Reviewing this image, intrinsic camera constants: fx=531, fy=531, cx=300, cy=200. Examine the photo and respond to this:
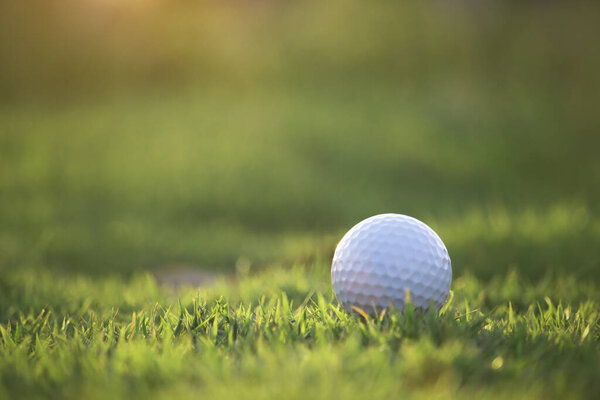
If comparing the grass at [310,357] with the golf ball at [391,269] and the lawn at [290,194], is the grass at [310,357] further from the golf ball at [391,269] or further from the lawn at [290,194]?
the golf ball at [391,269]

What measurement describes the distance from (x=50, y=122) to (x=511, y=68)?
9.34m

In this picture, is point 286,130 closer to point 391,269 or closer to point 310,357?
point 391,269

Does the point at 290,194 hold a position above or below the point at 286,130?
below

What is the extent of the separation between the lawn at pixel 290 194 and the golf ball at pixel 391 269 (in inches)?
5.7

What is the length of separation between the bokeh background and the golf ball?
1993mm

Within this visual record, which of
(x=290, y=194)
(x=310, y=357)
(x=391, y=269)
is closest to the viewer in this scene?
(x=310, y=357)

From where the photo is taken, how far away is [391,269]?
8.73 ft

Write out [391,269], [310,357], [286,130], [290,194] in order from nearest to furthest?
[310,357] → [391,269] → [290,194] → [286,130]

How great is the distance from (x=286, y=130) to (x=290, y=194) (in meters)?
2.05

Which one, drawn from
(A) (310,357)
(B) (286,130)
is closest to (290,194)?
(B) (286,130)

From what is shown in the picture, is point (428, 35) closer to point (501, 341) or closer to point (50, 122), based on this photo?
point (50, 122)

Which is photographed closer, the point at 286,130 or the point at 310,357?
the point at 310,357

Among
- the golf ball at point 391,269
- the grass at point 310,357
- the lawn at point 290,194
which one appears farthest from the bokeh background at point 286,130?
the grass at point 310,357

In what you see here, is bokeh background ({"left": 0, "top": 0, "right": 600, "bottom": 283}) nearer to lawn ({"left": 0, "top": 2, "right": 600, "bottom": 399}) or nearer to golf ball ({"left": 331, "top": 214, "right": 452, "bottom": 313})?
lawn ({"left": 0, "top": 2, "right": 600, "bottom": 399})
